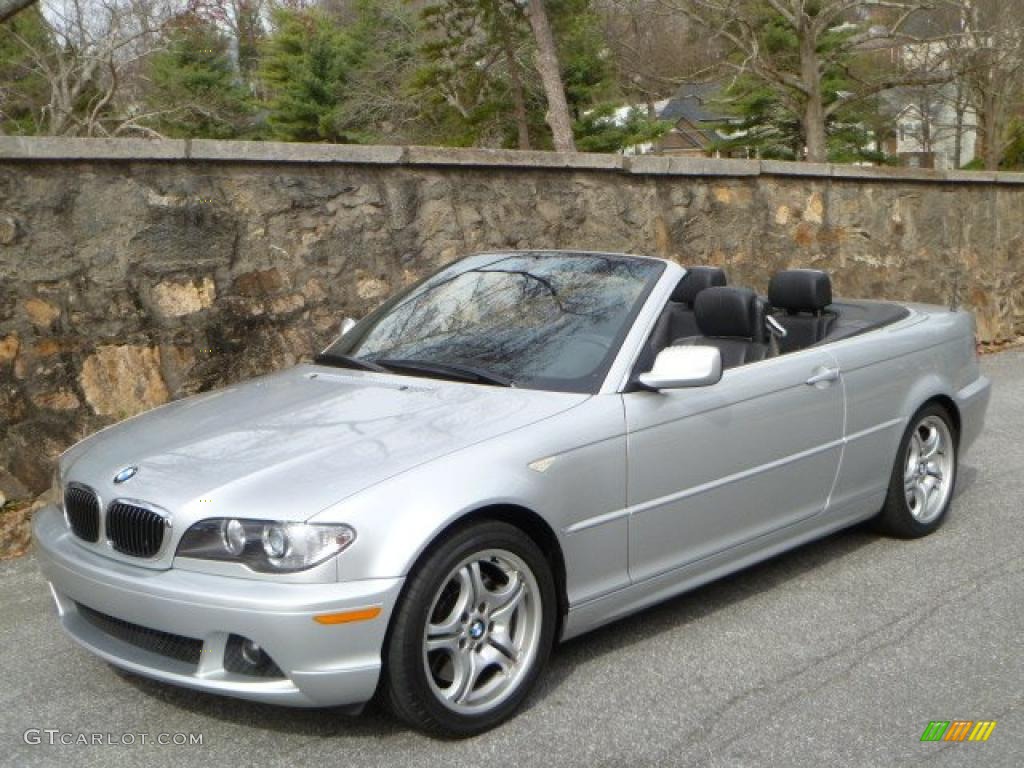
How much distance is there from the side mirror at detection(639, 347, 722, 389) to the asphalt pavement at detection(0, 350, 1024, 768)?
37.8 inches

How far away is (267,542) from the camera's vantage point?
11.3 ft

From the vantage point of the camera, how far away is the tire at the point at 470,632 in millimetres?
3512

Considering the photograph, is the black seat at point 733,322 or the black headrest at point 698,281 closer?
the black seat at point 733,322

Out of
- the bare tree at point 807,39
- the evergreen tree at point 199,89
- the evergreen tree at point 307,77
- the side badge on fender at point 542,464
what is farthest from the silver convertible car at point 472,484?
the evergreen tree at point 307,77

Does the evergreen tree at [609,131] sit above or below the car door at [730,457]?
above

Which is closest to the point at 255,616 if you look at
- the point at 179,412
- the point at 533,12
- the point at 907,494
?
the point at 179,412

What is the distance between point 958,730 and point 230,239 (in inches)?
194

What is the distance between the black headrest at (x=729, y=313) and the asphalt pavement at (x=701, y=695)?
106 centimetres

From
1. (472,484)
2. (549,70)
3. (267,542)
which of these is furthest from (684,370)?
(549,70)

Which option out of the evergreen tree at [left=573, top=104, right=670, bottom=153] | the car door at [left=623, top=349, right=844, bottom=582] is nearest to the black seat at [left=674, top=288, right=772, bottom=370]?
the car door at [left=623, top=349, right=844, bottom=582]

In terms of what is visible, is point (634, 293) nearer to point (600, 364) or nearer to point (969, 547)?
point (600, 364)

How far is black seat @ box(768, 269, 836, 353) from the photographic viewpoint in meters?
5.75

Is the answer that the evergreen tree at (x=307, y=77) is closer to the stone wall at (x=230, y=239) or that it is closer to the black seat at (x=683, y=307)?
the stone wall at (x=230, y=239)

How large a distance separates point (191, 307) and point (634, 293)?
10.5 feet
